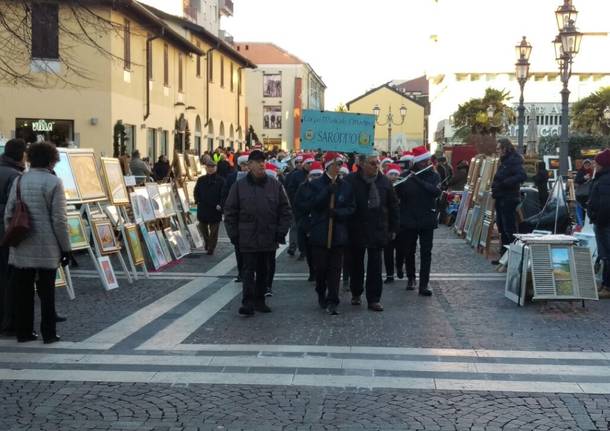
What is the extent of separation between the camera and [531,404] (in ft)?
19.5

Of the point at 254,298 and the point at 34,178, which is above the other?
the point at 34,178

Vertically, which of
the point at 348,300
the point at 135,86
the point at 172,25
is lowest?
the point at 348,300

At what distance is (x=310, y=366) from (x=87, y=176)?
610 cm

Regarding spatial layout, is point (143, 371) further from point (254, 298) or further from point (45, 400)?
point (254, 298)

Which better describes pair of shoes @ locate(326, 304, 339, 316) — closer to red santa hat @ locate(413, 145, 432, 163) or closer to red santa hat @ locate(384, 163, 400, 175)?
red santa hat @ locate(413, 145, 432, 163)

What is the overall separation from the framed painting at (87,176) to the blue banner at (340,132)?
4798 mm

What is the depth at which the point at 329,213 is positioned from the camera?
952cm

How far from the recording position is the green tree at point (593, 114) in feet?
207

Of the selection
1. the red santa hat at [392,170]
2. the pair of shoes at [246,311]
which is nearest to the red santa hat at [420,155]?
the red santa hat at [392,170]

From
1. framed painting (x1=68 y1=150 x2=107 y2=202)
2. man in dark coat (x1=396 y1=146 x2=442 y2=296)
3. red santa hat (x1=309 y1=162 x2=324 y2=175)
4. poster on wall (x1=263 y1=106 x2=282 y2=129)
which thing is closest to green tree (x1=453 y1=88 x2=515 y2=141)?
poster on wall (x1=263 y1=106 x2=282 y2=129)

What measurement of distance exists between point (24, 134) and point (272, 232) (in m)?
20.2

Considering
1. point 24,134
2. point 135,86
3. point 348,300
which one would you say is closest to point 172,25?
point 135,86

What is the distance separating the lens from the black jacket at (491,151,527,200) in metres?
12.9

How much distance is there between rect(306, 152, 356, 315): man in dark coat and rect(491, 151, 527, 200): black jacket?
420 cm
